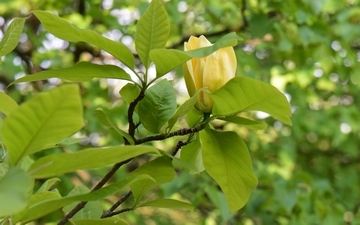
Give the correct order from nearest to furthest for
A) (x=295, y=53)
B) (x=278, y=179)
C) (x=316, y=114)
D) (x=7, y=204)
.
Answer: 1. (x=7, y=204)
2. (x=278, y=179)
3. (x=295, y=53)
4. (x=316, y=114)

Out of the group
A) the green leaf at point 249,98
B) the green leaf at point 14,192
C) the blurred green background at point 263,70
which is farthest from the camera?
the blurred green background at point 263,70

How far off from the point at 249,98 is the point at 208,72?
0.05m

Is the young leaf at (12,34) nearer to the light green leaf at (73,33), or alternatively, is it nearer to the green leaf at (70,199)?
the light green leaf at (73,33)

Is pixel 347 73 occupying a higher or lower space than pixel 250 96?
lower

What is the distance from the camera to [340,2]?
1.53 meters

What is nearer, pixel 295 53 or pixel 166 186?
pixel 166 186

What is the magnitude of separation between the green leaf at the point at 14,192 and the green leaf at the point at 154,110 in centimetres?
15

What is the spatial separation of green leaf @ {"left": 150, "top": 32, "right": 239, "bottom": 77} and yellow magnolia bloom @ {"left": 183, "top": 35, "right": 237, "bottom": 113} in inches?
1.5

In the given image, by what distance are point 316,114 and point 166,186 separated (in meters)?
0.94

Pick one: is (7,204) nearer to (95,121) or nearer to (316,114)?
(95,121)

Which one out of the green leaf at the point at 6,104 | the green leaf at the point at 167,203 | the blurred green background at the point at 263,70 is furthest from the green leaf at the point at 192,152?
the blurred green background at the point at 263,70

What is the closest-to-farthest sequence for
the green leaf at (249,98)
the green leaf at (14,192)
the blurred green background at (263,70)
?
the green leaf at (14,192) → the green leaf at (249,98) → the blurred green background at (263,70)

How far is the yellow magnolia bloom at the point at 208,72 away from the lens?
0.39m

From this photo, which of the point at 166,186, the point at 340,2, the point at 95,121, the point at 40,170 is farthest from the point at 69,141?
the point at 340,2
